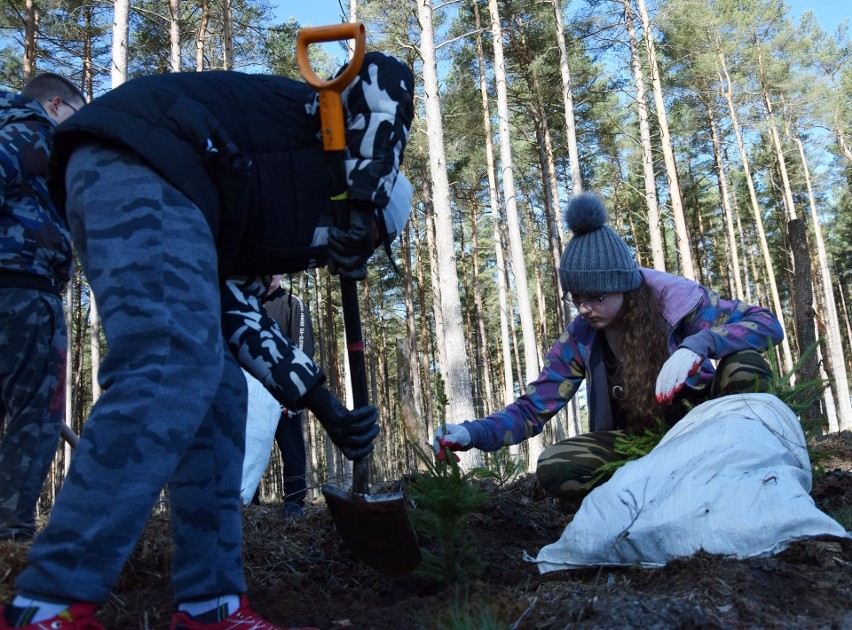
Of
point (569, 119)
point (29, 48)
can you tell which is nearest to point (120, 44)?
point (29, 48)

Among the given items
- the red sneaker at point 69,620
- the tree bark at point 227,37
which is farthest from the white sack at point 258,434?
the tree bark at point 227,37

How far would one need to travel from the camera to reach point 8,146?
3.03 meters

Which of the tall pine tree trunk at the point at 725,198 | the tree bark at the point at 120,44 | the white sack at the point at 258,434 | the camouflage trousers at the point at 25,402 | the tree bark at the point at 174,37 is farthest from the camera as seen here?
the tall pine tree trunk at the point at 725,198

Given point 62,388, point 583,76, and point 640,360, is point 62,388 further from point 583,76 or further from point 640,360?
point 583,76

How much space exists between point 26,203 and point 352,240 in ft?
6.93

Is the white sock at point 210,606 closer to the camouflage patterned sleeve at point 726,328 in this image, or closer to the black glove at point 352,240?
the black glove at point 352,240

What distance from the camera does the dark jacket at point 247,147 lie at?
5.30 ft

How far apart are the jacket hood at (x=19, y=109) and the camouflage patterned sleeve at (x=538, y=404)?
2.39 meters

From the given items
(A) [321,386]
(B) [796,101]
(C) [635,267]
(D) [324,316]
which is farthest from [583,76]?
(A) [321,386]

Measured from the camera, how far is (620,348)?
3.37 metres

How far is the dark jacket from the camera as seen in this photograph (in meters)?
1.62

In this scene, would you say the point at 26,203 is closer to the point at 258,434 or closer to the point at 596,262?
the point at 258,434

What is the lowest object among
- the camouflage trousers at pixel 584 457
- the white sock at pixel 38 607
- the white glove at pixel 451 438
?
the white sock at pixel 38 607

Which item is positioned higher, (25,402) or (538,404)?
(25,402)
